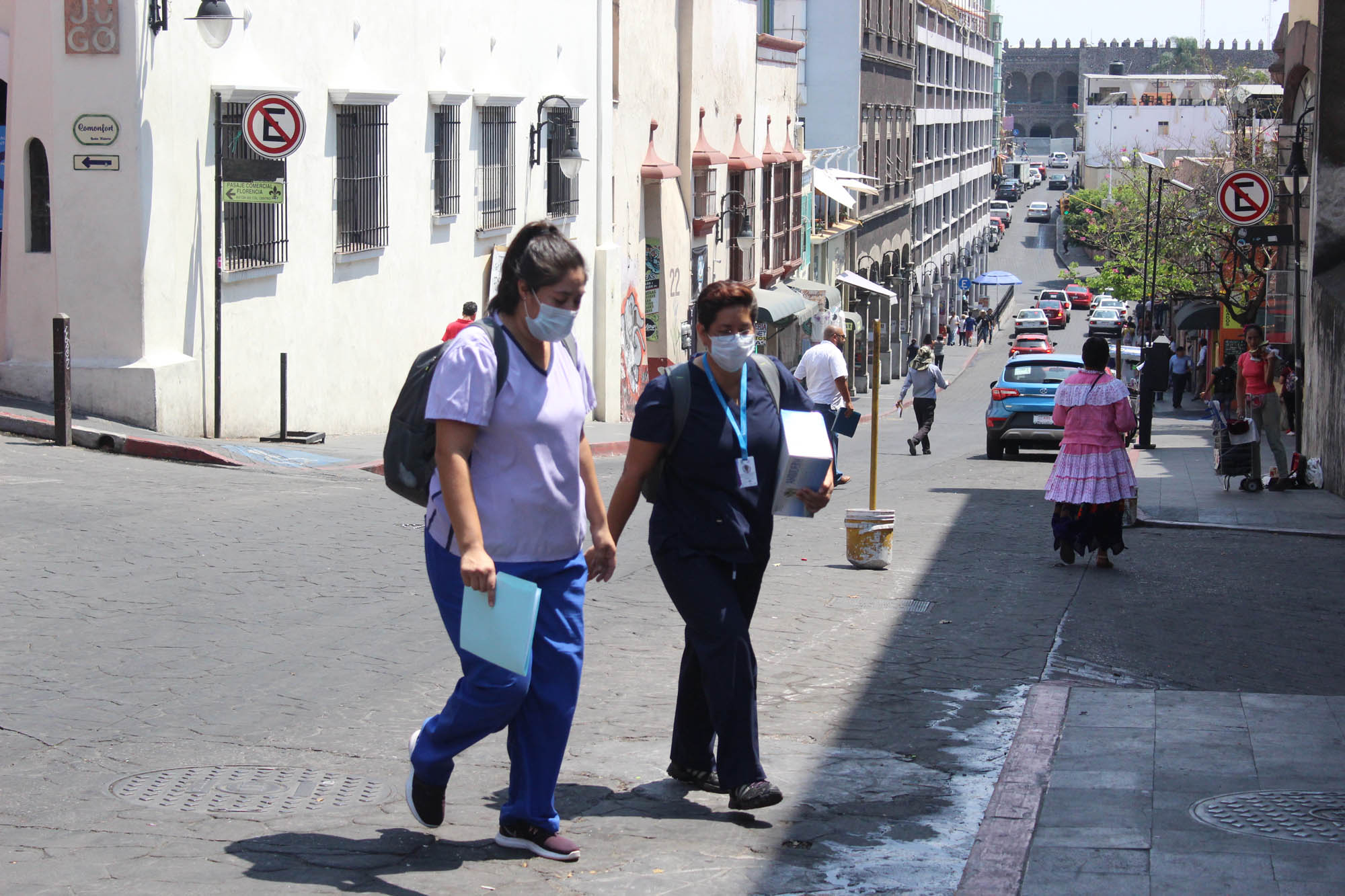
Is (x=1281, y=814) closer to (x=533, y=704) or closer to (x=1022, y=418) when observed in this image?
(x=533, y=704)

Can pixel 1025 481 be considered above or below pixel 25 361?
below

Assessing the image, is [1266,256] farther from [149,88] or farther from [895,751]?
[895,751]

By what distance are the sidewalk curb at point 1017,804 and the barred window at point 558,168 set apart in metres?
19.4

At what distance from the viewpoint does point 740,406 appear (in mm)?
5441

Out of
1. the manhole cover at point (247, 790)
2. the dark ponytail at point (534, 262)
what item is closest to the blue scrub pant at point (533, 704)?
the manhole cover at point (247, 790)

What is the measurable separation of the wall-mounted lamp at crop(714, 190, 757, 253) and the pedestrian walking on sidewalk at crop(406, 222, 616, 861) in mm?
30277

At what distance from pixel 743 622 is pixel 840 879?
0.97m

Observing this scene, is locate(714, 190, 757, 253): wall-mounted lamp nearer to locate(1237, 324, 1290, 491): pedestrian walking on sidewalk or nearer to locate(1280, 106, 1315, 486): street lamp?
locate(1280, 106, 1315, 486): street lamp

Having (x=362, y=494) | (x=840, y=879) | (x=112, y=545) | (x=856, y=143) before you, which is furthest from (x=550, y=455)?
(x=856, y=143)

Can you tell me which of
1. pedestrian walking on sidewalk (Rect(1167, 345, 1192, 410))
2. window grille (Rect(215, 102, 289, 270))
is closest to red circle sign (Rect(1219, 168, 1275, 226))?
window grille (Rect(215, 102, 289, 270))

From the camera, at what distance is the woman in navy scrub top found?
524 cm

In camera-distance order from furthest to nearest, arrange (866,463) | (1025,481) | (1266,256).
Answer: (1266,256), (866,463), (1025,481)

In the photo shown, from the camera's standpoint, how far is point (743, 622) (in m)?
5.35

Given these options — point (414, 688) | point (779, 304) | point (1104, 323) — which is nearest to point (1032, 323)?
point (1104, 323)
